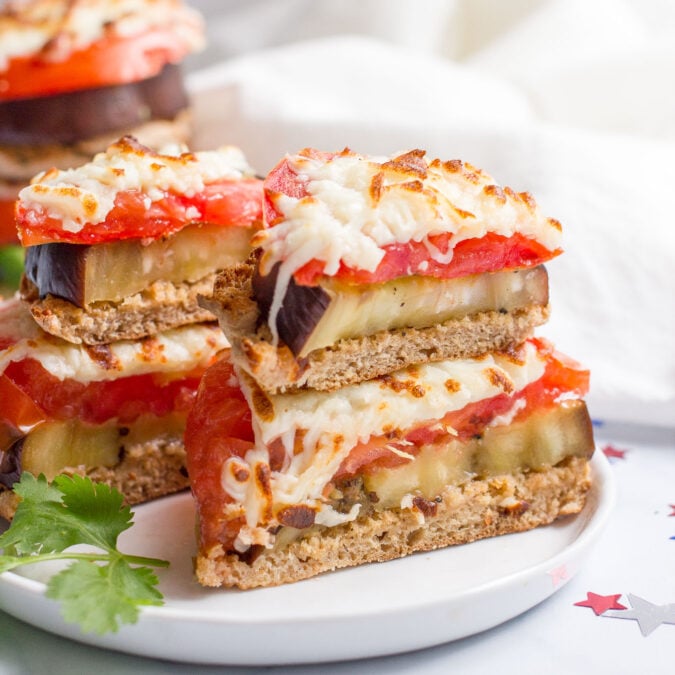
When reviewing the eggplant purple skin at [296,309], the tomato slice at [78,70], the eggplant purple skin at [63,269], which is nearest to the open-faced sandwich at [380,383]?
the eggplant purple skin at [296,309]

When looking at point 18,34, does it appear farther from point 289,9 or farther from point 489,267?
point 489,267

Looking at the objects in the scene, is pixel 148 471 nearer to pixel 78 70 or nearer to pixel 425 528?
pixel 425 528

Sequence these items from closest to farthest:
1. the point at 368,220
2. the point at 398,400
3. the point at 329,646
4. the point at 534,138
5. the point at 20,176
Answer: the point at 329,646 → the point at 368,220 → the point at 398,400 → the point at 534,138 → the point at 20,176

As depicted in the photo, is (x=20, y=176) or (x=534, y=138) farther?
(x=20, y=176)

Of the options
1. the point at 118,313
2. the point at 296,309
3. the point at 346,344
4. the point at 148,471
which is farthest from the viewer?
the point at 148,471

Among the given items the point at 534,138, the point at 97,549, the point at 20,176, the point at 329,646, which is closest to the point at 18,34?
the point at 20,176

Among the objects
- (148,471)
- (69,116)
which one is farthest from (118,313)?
(69,116)

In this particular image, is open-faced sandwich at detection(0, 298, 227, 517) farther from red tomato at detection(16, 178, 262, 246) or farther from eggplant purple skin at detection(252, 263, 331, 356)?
eggplant purple skin at detection(252, 263, 331, 356)
